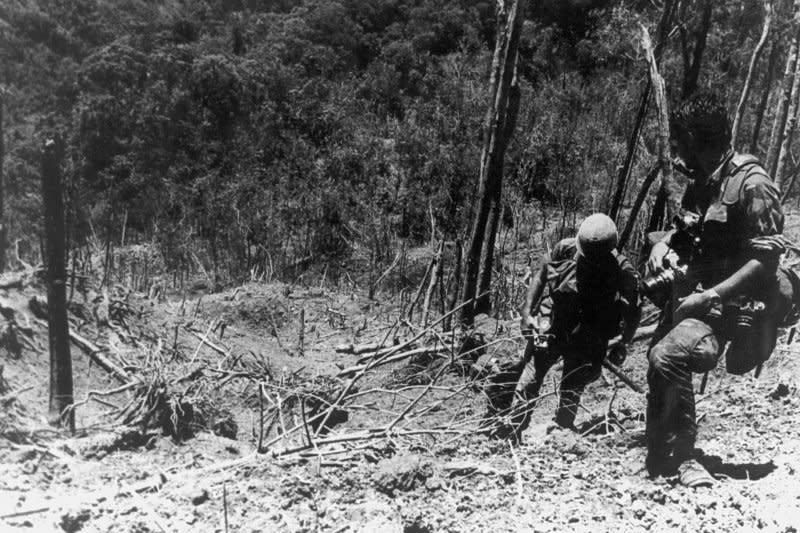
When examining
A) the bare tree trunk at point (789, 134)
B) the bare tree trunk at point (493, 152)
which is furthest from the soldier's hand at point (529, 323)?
the bare tree trunk at point (789, 134)

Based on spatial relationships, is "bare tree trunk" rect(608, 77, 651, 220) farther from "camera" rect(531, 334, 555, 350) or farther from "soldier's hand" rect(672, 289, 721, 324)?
"soldier's hand" rect(672, 289, 721, 324)

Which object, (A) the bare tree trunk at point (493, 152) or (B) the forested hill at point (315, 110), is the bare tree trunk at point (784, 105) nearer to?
(B) the forested hill at point (315, 110)

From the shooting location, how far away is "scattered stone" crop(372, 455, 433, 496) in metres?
2.55

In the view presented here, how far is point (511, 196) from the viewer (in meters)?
11.1

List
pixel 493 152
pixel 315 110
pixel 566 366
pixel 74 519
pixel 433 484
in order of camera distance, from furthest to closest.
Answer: pixel 315 110
pixel 493 152
pixel 566 366
pixel 433 484
pixel 74 519

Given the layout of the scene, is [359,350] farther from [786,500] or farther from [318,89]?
[318,89]

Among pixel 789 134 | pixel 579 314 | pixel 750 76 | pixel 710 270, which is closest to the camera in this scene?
pixel 710 270

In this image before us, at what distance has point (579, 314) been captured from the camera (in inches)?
137

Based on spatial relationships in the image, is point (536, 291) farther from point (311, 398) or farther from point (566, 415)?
point (311, 398)

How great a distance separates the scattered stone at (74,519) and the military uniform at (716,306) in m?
2.19

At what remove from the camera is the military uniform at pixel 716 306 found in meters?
2.66

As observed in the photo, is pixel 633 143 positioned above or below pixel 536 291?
above

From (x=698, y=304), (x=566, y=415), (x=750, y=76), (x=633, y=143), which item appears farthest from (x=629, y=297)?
(x=750, y=76)

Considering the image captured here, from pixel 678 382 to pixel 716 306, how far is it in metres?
0.34
